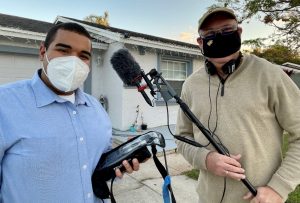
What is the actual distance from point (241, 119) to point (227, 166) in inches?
13.0

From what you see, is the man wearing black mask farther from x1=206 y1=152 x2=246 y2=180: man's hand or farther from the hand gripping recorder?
the hand gripping recorder

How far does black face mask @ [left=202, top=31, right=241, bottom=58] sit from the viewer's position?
178 cm

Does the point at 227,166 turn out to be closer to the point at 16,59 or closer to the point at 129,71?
the point at 129,71

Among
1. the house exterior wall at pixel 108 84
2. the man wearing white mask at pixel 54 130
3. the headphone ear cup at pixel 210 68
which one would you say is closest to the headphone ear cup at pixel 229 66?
the headphone ear cup at pixel 210 68

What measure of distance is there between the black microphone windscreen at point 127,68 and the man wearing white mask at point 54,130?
0.23 metres

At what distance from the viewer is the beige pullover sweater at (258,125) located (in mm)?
1602

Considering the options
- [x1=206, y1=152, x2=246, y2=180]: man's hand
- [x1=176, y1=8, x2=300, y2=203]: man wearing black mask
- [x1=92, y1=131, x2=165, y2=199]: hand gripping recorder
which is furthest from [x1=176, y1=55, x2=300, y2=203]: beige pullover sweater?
[x1=92, y1=131, x2=165, y2=199]: hand gripping recorder

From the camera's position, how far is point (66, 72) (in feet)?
5.32

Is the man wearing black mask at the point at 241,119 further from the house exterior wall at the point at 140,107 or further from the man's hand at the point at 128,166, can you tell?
the house exterior wall at the point at 140,107

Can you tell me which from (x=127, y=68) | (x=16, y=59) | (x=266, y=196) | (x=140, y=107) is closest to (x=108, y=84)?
(x=140, y=107)

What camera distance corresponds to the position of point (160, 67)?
9.66m

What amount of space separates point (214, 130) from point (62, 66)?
1095mm

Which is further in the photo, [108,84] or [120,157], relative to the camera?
[108,84]

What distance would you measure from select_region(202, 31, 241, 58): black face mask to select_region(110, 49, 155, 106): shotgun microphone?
52 centimetres
